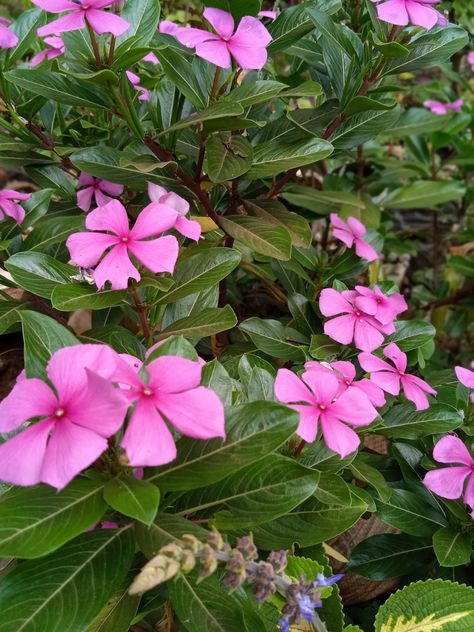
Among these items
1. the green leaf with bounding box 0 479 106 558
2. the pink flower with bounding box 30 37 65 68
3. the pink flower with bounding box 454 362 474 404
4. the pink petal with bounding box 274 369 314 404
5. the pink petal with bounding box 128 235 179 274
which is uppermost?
the pink flower with bounding box 30 37 65 68

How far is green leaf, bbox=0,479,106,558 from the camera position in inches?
25.3

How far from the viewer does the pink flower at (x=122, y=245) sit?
91 cm

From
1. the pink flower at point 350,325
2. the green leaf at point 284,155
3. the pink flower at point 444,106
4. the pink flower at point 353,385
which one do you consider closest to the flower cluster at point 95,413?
the pink flower at point 353,385

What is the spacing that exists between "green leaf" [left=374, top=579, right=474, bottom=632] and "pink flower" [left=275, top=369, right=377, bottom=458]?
259 mm

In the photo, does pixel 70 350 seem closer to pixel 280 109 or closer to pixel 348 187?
pixel 280 109

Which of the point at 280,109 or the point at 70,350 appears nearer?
the point at 70,350

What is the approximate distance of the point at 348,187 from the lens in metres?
2.01

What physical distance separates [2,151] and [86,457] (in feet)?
3.07

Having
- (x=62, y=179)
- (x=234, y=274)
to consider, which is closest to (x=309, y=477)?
(x=62, y=179)

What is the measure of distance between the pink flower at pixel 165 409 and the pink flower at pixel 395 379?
45 centimetres

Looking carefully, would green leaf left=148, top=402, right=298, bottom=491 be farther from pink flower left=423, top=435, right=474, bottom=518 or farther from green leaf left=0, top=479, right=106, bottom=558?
pink flower left=423, top=435, right=474, bottom=518

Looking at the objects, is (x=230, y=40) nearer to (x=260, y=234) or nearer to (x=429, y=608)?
(x=260, y=234)

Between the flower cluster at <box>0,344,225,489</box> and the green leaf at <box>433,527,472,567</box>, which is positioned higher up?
the flower cluster at <box>0,344,225,489</box>

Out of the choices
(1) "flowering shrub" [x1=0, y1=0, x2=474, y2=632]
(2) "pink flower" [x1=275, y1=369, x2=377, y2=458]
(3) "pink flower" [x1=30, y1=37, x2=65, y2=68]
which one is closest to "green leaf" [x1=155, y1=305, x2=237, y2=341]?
(1) "flowering shrub" [x1=0, y1=0, x2=474, y2=632]
